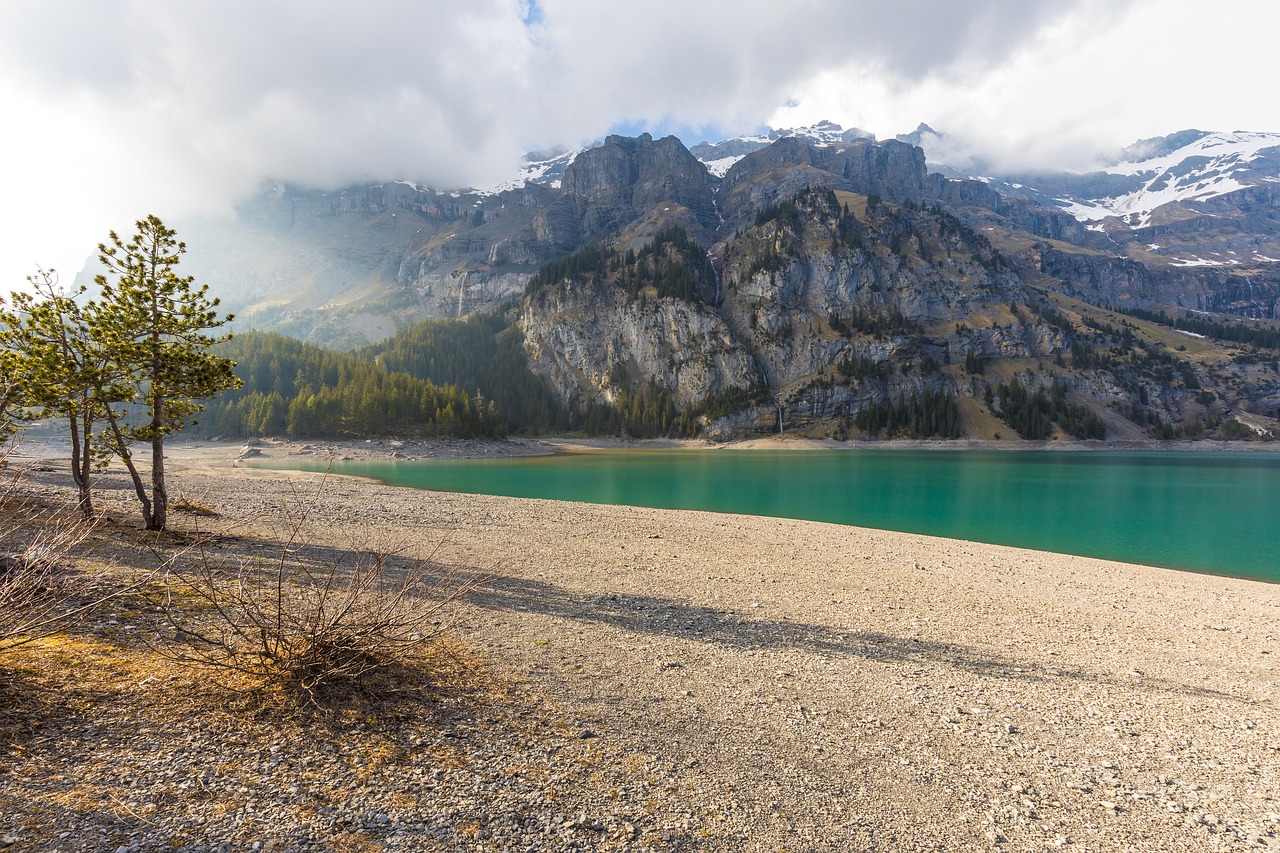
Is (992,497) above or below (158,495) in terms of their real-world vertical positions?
below

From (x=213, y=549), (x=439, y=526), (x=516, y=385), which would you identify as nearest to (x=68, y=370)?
(x=213, y=549)

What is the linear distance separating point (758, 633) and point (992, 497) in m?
44.4

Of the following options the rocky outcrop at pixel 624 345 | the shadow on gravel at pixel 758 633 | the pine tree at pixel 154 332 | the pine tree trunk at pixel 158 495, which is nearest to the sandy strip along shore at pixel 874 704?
the shadow on gravel at pixel 758 633

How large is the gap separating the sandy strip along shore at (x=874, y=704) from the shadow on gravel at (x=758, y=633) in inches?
2.7

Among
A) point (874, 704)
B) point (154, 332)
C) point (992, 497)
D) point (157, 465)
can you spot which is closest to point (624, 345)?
point (992, 497)

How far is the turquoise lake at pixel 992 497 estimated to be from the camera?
90.4ft

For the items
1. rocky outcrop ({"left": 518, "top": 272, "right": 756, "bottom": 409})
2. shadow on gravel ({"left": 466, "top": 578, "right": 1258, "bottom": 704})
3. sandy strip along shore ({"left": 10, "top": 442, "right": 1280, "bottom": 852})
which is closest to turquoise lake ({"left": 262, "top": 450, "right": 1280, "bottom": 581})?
sandy strip along shore ({"left": 10, "top": 442, "right": 1280, "bottom": 852})

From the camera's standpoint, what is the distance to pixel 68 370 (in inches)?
497

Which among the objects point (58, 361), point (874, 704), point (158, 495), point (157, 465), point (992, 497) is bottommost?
point (992, 497)

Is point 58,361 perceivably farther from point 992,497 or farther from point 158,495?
point 992,497

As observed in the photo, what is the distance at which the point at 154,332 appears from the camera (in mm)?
13812

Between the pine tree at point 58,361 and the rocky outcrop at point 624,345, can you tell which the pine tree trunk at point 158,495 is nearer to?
the pine tree at point 58,361

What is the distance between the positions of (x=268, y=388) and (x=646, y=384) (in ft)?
325

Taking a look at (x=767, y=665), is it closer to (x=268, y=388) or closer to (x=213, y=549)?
(x=213, y=549)
